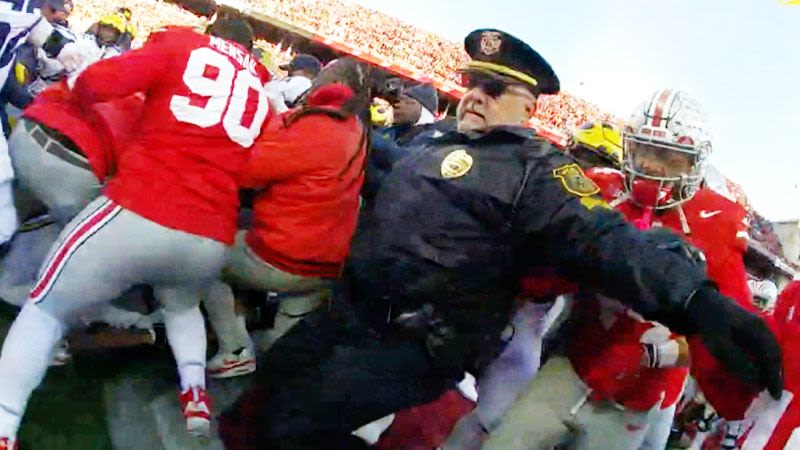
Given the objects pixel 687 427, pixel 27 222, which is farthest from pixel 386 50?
pixel 27 222

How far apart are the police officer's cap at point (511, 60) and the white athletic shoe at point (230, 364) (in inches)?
54.4

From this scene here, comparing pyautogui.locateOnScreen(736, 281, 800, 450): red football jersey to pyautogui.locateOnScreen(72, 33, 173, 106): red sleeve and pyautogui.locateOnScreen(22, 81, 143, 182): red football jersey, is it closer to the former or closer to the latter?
pyautogui.locateOnScreen(72, 33, 173, 106): red sleeve

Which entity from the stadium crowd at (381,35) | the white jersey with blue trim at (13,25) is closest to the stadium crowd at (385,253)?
the white jersey with blue trim at (13,25)

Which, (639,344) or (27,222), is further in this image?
(27,222)

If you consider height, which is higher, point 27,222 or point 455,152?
point 455,152

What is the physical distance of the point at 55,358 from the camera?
3.49m

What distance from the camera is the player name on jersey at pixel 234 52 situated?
10.7 feet

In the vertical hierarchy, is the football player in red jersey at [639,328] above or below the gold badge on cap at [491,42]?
below

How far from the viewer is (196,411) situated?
318cm

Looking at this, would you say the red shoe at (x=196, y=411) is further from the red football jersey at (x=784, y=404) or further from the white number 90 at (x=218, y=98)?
the red football jersey at (x=784, y=404)

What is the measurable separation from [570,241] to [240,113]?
4.01 feet

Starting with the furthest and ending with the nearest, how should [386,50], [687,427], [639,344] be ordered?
[386,50] < [687,427] < [639,344]

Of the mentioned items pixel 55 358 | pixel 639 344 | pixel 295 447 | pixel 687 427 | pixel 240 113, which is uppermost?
pixel 240 113

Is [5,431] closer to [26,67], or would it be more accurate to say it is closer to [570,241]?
[570,241]
